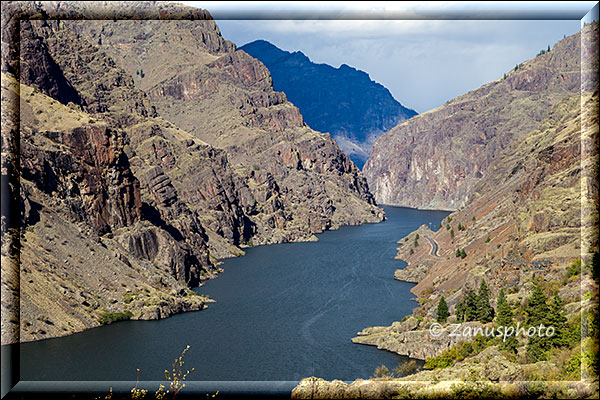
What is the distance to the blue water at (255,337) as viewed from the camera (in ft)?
265

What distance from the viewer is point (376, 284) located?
154 metres

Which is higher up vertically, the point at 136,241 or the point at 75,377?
the point at 136,241

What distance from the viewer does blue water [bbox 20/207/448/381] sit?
265ft

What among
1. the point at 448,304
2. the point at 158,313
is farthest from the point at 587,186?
the point at 158,313

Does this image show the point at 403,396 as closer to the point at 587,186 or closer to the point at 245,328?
Result: the point at 587,186

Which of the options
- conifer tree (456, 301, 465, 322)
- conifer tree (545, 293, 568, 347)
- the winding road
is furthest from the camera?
the winding road

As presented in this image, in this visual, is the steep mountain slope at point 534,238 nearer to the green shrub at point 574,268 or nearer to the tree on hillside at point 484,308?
the green shrub at point 574,268

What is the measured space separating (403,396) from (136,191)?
449ft

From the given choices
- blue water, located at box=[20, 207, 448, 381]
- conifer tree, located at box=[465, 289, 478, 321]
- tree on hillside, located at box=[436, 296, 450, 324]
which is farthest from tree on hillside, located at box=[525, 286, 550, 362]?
tree on hillside, located at box=[436, 296, 450, 324]

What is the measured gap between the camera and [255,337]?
338 ft

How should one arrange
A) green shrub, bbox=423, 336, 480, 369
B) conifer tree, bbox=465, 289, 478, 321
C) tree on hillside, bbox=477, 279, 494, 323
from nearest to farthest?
green shrub, bbox=423, 336, 480, 369
tree on hillside, bbox=477, 279, 494, 323
conifer tree, bbox=465, 289, 478, 321

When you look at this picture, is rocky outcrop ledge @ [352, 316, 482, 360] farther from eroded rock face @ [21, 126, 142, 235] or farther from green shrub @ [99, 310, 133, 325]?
eroded rock face @ [21, 126, 142, 235]

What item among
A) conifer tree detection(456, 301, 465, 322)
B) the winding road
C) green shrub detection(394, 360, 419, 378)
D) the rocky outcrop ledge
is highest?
the winding road

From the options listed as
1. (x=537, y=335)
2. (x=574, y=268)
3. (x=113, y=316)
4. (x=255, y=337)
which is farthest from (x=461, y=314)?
(x=113, y=316)
